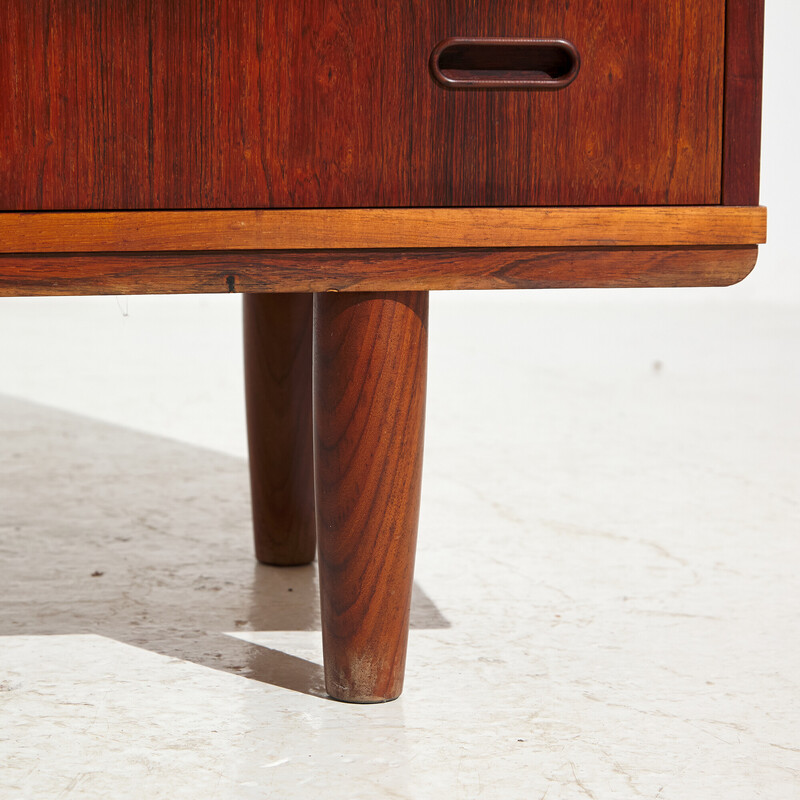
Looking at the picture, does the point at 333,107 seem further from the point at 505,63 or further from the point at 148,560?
the point at 148,560

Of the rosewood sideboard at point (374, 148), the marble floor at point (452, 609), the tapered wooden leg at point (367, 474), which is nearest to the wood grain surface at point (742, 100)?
the rosewood sideboard at point (374, 148)

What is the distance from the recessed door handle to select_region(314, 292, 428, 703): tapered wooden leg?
5.5 inches

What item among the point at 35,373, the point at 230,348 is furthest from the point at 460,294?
the point at 35,373

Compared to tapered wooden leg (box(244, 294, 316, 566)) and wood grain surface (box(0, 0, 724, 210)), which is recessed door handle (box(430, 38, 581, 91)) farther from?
tapered wooden leg (box(244, 294, 316, 566))

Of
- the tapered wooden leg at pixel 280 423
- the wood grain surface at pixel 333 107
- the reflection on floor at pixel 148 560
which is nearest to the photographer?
the wood grain surface at pixel 333 107

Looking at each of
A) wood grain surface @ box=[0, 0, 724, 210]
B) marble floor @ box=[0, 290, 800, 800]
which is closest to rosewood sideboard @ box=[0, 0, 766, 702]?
wood grain surface @ box=[0, 0, 724, 210]

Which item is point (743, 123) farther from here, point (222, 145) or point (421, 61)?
point (222, 145)

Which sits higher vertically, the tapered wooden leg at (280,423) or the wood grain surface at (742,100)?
the wood grain surface at (742,100)

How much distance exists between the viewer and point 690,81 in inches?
28.0

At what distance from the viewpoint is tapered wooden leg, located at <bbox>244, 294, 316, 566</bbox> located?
107cm

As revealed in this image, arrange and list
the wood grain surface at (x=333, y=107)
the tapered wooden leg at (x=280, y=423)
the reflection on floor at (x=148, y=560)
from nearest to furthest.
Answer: the wood grain surface at (x=333, y=107)
the reflection on floor at (x=148, y=560)
the tapered wooden leg at (x=280, y=423)

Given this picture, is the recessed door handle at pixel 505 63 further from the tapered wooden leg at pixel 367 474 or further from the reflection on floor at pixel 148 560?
the reflection on floor at pixel 148 560

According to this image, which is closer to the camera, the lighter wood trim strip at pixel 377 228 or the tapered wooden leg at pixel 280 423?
the lighter wood trim strip at pixel 377 228

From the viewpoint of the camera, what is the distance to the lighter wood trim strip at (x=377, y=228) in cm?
68
